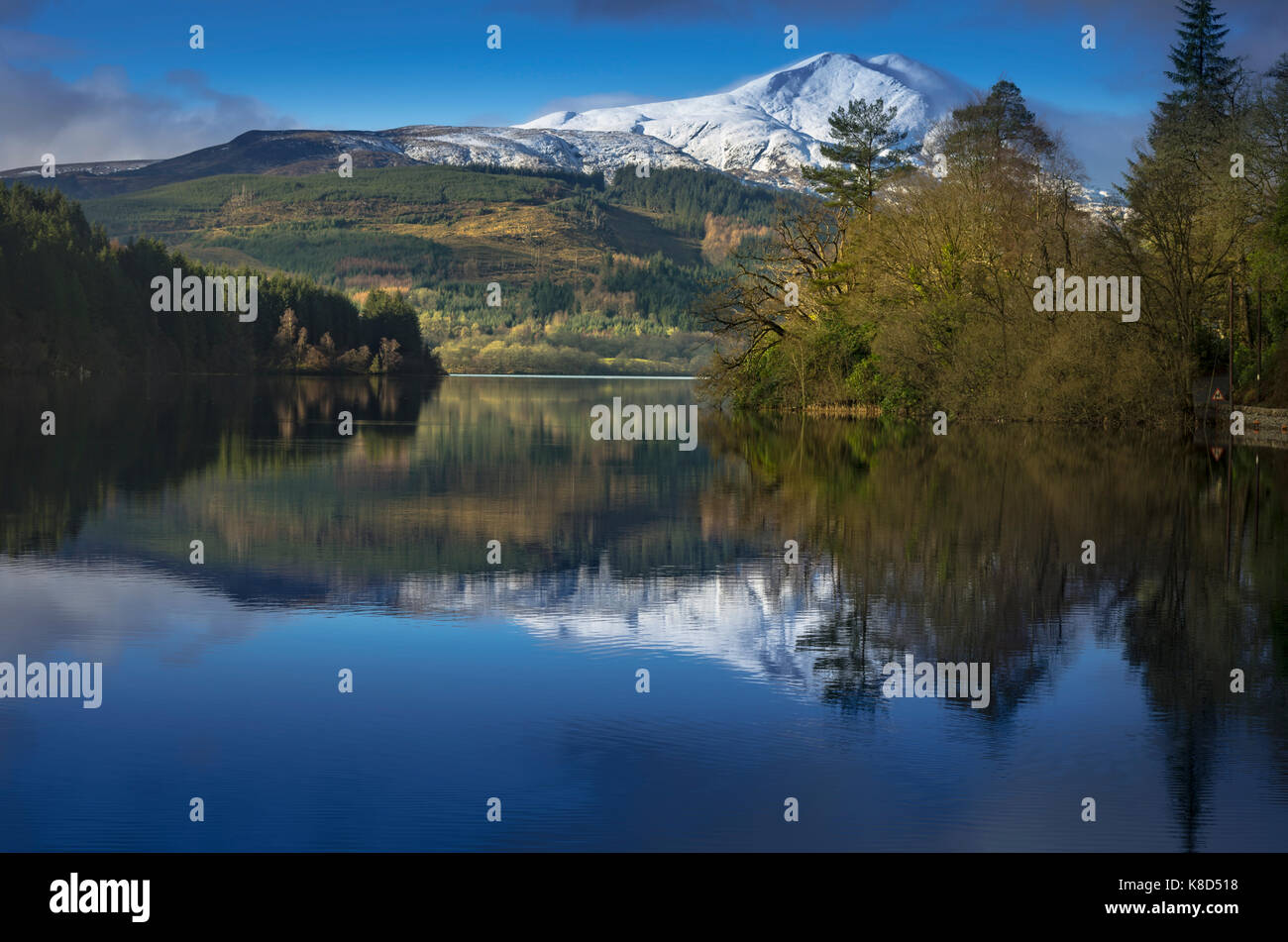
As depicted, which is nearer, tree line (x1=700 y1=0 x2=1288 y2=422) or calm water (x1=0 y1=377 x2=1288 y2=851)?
calm water (x1=0 y1=377 x2=1288 y2=851)

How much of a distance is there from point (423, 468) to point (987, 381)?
29071mm

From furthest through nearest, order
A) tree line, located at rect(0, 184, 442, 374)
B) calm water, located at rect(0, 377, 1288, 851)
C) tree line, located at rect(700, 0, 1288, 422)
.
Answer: tree line, located at rect(0, 184, 442, 374), tree line, located at rect(700, 0, 1288, 422), calm water, located at rect(0, 377, 1288, 851)

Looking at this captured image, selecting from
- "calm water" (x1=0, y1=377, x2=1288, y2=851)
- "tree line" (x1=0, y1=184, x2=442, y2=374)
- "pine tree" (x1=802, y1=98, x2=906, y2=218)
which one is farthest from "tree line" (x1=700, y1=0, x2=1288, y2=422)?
"tree line" (x1=0, y1=184, x2=442, y2=374)

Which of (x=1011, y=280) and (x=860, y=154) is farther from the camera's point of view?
(x=860, y=154)

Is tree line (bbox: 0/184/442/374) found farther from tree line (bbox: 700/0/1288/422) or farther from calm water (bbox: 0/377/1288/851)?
calm water (bbox: 0/377/1288/851)

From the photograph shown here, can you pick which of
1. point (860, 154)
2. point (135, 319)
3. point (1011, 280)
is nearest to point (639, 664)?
point (1011, 280)

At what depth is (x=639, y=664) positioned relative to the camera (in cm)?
1148

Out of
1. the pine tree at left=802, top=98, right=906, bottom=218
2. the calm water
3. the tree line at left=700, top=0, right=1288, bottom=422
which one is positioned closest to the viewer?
the calm water

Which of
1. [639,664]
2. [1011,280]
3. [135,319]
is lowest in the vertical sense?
[639,664]

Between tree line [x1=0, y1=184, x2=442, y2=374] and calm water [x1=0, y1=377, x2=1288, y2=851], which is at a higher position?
tree line [x1=0, y1=184, x2=442, y2=374]

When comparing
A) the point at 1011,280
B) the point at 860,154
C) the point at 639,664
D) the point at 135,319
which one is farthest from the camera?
the point at 135,319

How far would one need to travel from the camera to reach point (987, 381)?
5288 centimetres

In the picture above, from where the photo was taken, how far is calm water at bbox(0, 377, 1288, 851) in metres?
7.67

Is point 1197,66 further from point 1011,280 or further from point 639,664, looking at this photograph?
point 639,664
